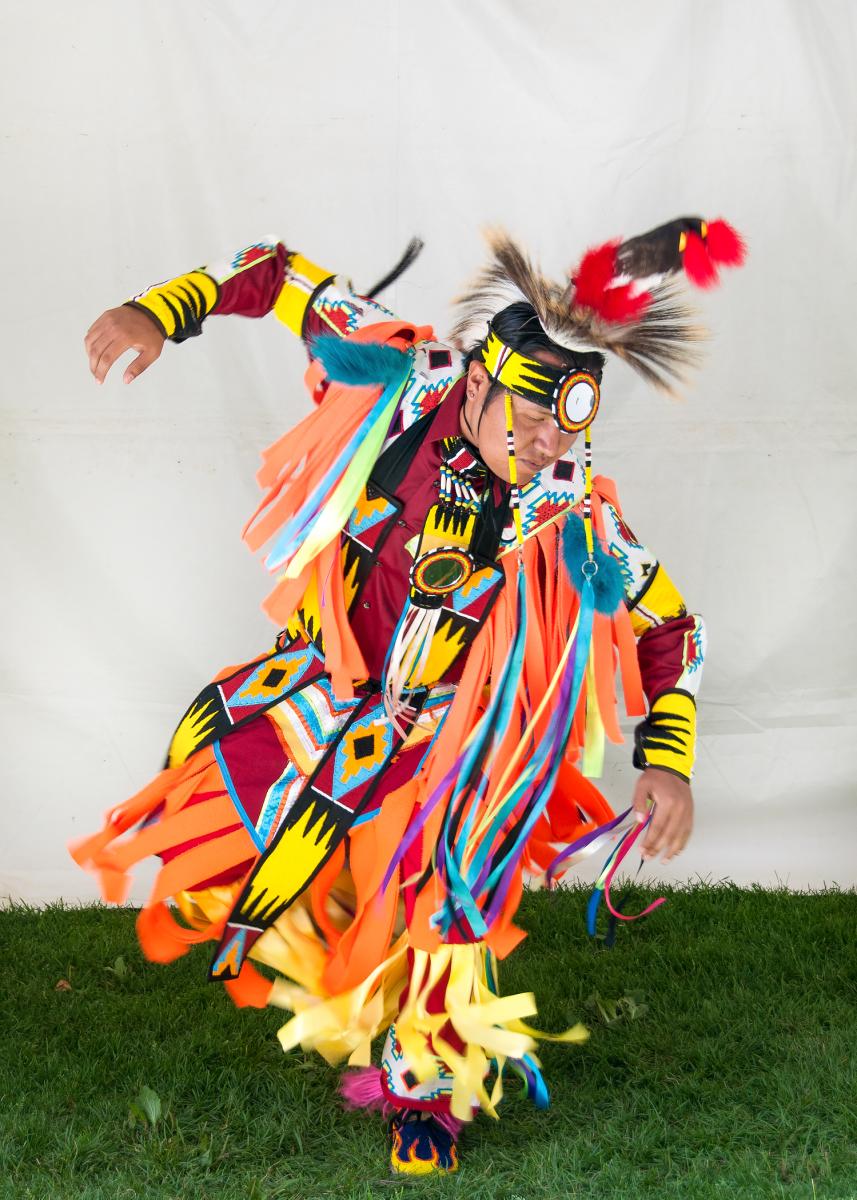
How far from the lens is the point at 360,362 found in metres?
2.11

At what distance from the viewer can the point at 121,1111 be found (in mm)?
2291

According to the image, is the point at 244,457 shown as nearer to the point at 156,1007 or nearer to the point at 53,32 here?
the point at 53,32

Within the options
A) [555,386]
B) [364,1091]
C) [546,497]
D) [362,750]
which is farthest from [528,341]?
[364,1091]

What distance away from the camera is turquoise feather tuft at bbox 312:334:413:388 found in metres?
2.11

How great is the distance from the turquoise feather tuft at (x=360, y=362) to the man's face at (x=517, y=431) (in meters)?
0.14

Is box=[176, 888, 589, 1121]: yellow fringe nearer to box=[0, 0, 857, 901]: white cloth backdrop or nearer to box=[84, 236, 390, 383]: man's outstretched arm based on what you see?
box=[84, 236, 390, 383]: man's outstretched arm

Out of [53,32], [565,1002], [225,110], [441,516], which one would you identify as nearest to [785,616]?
[565,1002]

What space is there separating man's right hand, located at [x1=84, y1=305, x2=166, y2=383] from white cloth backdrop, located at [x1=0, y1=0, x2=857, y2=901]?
3.81ft

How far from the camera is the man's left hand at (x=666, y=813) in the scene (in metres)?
2.01

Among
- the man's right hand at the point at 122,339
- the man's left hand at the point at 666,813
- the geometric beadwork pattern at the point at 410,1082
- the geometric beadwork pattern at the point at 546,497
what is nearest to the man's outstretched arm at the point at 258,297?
the man's right hand at the point at 122,339

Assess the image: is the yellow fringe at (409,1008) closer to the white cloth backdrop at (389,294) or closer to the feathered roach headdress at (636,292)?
the feathered roach headdress at (636,292)

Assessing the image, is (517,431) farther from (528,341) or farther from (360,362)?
(360,362)

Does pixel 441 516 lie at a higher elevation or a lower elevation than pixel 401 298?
lower

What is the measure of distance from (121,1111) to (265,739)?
71cm
